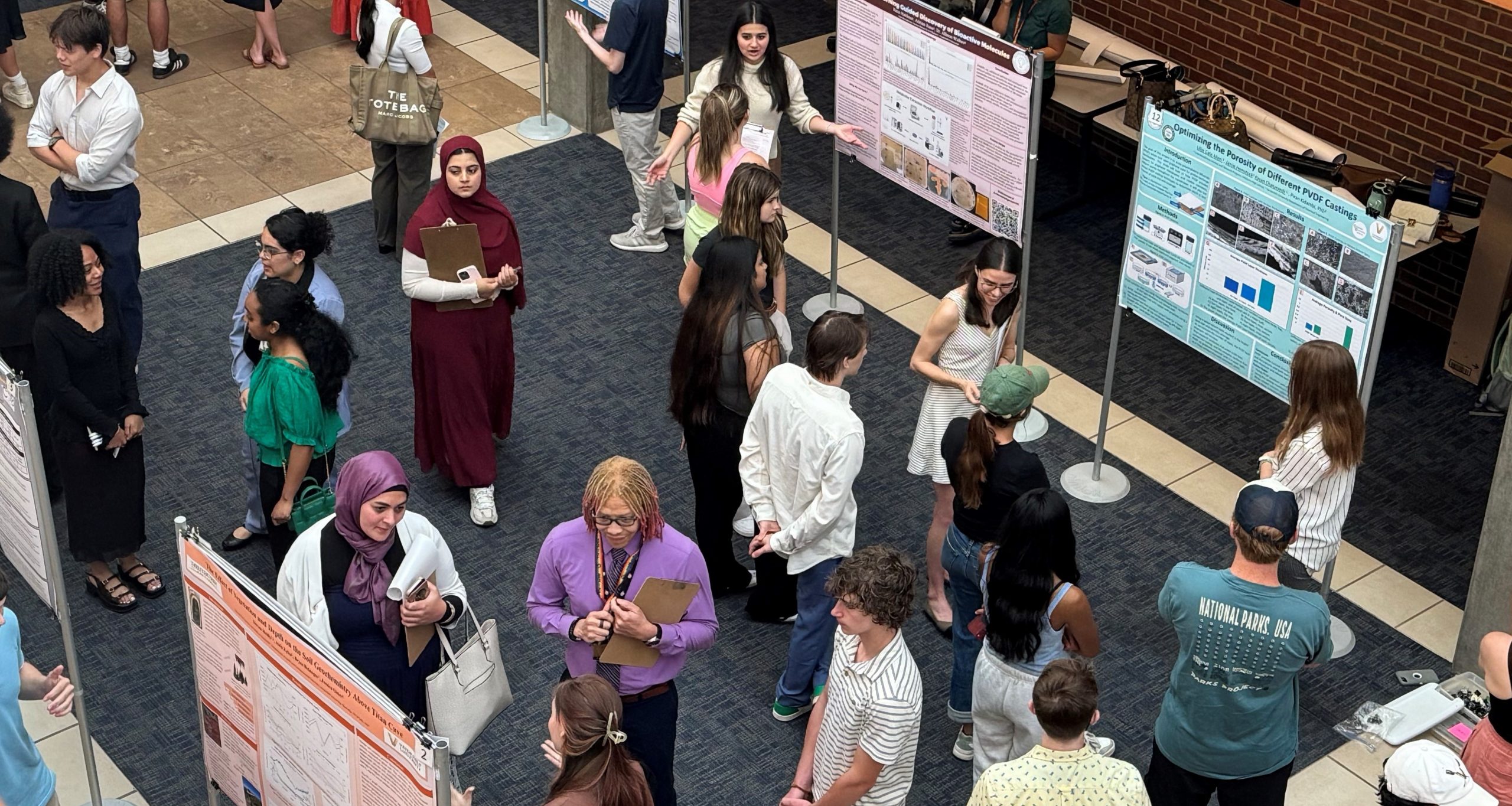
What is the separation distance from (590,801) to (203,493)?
372cm

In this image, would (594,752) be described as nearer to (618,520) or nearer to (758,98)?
(618,520)

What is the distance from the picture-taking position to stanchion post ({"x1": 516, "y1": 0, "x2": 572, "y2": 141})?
9430 millimetres

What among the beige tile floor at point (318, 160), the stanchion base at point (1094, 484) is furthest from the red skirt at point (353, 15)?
the stanchion base at point (1094, 484)

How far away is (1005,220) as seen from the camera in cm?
673

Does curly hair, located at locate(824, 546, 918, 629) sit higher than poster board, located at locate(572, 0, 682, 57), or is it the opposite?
poster board, located at locate(572, 0, 682, 57)

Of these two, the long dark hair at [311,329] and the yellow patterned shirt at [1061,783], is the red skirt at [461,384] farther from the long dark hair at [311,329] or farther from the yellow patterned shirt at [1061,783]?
the yellow patterned shirt at [1061,783]

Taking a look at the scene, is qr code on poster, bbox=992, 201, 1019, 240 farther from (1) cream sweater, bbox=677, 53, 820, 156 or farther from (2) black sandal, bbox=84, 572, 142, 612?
(2) black sandal, bbox=84, 572, 142, 612

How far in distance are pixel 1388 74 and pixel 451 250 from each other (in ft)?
15.7

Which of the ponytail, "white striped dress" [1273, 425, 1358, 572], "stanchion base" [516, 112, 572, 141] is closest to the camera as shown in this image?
"white striped dress" [1273, 425, 1358, 572]

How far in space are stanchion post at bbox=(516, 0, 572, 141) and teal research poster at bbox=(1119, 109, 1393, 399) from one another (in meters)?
4.34

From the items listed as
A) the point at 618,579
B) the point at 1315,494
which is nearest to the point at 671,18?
the point at 1315,494

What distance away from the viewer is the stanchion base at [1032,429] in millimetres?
7164

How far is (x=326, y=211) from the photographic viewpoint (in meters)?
8.84

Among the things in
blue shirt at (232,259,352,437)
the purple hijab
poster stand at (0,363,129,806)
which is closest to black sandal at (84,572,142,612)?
blue shirt at (232,259,352,437)
